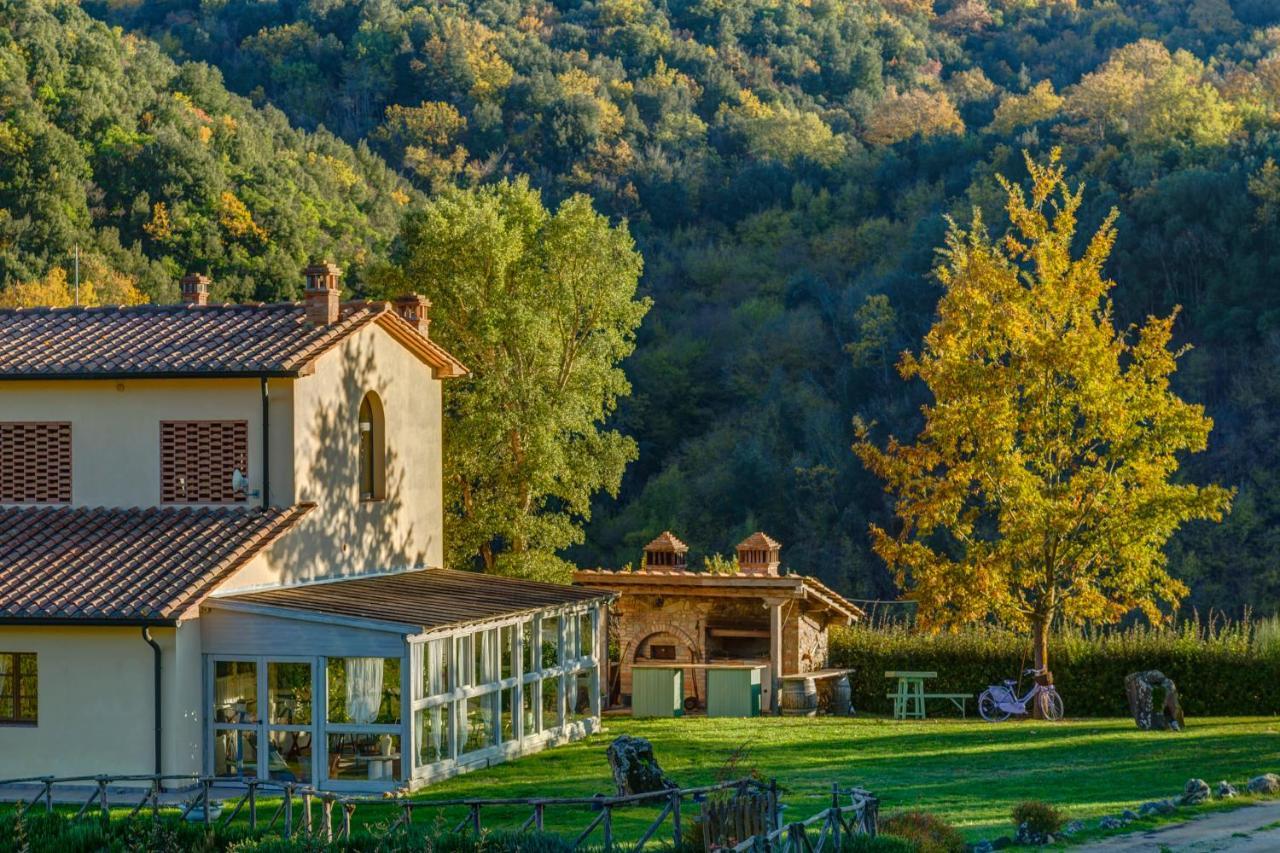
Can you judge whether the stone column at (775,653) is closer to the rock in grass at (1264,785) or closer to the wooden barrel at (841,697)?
the wooden barrel at (841,697)

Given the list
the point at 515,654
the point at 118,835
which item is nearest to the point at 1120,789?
the point at 515,654

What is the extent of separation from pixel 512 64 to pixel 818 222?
53.8ft

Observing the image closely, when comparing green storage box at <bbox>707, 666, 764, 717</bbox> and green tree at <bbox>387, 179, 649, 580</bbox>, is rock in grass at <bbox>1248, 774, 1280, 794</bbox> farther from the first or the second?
green tree at <bbox>387, 179, 649, 580</bbox>

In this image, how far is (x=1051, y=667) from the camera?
1227 inches

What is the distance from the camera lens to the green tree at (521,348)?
36250 mm

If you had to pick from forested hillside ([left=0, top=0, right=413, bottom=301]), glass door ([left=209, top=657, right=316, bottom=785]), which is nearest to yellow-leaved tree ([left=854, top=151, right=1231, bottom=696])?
glass door ([left=209, top=657, right=316, bottom=785])

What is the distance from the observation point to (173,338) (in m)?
25.3

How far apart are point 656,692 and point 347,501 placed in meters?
7.37

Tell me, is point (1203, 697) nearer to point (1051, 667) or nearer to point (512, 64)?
point (1051, 667)

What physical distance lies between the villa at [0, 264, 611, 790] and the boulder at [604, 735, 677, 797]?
3.22 meters

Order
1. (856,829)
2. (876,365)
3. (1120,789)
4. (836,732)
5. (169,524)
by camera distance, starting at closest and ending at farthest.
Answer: (856,829) < (1120,789) < (169,524) < (836,732) < (876,365)

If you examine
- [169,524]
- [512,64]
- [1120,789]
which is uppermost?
[512,64]

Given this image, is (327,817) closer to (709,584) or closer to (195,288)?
(195,288)

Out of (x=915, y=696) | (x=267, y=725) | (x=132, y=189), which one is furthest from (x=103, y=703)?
(x=132, y=189)
